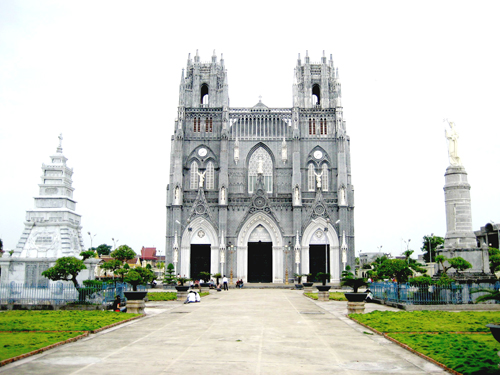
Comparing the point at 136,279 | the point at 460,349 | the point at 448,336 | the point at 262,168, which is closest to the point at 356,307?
the point at 448,336

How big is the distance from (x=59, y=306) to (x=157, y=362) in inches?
621

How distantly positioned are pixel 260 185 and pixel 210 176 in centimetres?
666

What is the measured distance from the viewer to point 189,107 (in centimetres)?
6438

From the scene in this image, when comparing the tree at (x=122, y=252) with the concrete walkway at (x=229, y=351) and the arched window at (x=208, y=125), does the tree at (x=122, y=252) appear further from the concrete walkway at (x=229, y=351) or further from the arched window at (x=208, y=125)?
the arched window at (x=208, y=125)

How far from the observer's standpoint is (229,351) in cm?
1307

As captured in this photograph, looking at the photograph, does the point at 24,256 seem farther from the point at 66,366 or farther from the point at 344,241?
the point at 344,241

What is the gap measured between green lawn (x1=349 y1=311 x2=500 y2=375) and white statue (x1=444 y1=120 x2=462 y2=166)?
1363 cm

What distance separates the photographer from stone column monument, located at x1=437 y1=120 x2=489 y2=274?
30297mm

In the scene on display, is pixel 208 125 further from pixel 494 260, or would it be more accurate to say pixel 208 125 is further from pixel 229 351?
pixel 229 351

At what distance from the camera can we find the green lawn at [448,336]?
10.8m

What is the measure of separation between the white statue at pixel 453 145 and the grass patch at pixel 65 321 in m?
22.8

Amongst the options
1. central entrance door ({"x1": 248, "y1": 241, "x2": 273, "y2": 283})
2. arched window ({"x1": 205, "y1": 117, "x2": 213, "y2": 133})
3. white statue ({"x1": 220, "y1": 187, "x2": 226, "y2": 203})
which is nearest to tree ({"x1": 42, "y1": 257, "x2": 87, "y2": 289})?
white statue ({"x1": 220, "y1": 187, "x2": 226, "y2": 203})

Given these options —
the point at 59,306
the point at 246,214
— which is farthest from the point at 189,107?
the point at 59,306

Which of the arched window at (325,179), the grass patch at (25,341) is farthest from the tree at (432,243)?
the grass patch at (25,341)
